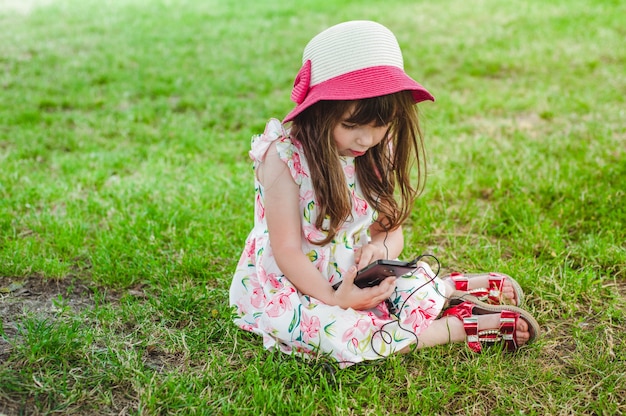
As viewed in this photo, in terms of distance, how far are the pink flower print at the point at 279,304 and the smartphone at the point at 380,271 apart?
0.84 ft

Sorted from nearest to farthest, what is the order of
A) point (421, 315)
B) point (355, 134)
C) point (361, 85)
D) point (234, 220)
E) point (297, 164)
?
point (361, 85) < point (355, 134) < point (297, 164) < point (421, 315) < point (234, 220)

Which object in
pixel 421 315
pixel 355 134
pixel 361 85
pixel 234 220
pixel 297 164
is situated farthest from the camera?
pixel 234 220

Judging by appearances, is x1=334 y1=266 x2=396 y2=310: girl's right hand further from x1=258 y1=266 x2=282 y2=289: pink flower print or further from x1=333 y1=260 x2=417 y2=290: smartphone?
x1=258 y1=266 x2=282 y2=289: pink flower print

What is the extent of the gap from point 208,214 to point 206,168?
73 centimetres

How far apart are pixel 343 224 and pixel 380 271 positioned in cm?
28

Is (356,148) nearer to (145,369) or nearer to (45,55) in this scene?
(145,369)

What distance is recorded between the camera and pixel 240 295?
8.43 ft

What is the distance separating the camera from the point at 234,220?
338 centimetres

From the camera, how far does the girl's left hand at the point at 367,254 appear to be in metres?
2.42

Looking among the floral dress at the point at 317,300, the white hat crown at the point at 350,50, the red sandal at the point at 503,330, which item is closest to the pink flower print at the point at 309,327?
the floral dress at the point at 317,300

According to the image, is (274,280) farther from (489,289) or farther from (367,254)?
(489,289)

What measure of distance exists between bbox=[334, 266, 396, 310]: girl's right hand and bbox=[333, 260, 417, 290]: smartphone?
3 centimetres

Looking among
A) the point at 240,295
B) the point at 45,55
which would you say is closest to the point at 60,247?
the point at 240,295

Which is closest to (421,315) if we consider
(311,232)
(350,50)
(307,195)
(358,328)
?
(358,328)
